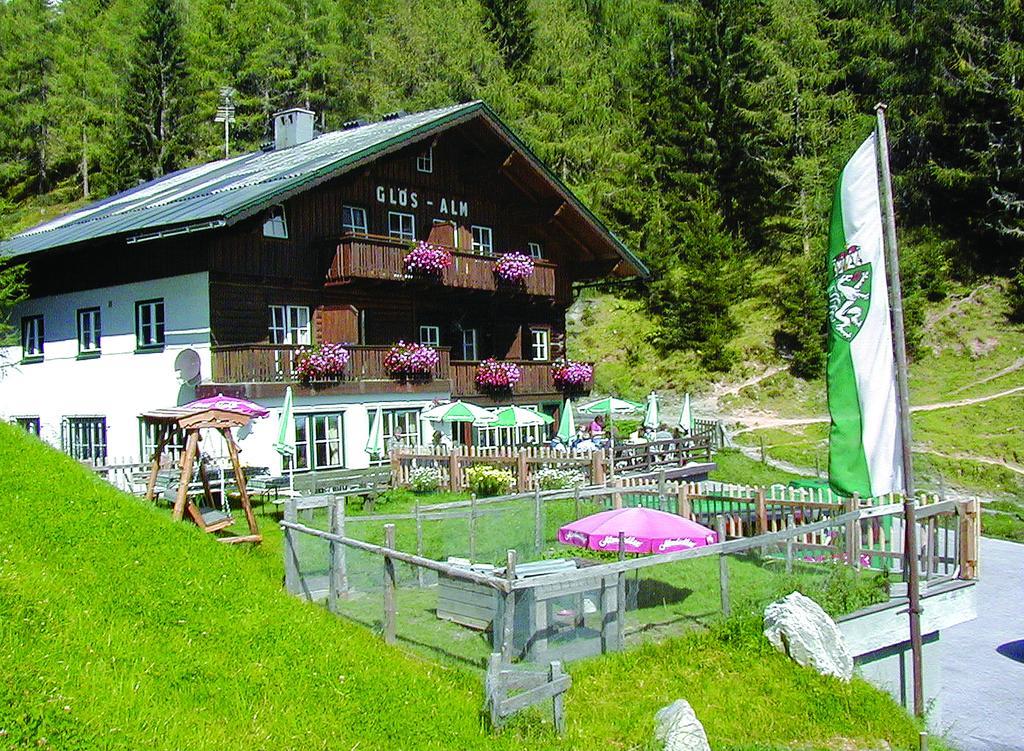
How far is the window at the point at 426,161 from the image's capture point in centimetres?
2973

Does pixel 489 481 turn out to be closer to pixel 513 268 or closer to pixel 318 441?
pixel 318 441

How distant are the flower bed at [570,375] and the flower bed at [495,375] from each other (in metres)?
2.24

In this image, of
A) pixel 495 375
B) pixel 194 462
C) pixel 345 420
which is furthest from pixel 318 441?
pixel 194 462

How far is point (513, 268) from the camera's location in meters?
29.8

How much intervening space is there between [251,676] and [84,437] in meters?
21.5

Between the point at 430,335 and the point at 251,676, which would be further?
the point at 430,335

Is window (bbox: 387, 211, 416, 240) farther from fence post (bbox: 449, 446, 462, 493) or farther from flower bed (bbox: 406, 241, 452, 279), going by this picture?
fence post (bbox: 449, 446, 462, 493)

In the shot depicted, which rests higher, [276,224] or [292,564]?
[276,224]

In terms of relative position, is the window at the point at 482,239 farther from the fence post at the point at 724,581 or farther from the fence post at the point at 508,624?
the fence post at the point at 508,624

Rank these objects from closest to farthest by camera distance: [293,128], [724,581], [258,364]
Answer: [724,581]
[258,364]
[293,128]

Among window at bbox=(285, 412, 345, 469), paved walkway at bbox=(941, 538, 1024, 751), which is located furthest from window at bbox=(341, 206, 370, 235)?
paved walkway at bbox=(941, 538, 1024, 751)

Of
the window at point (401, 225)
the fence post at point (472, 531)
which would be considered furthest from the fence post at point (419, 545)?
the window at point (401, 225)

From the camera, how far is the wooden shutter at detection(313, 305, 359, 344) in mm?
26562

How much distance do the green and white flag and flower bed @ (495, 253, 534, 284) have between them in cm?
2016
